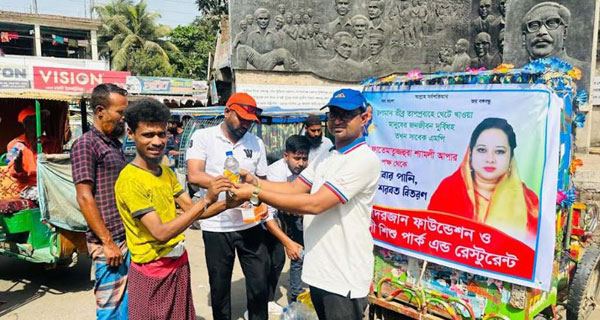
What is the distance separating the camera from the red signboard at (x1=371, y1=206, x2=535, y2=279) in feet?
8.68

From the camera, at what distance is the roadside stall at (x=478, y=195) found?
254 cm

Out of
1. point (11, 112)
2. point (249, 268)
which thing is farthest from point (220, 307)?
point (11, 112)

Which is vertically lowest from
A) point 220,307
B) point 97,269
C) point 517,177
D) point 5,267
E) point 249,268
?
point 5,267

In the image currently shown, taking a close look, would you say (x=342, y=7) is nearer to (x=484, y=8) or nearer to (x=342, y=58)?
(x=342, y=58)

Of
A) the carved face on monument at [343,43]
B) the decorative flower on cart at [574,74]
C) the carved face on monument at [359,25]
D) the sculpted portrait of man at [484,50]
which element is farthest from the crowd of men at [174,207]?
the sculpted portrait of man at [484,50]

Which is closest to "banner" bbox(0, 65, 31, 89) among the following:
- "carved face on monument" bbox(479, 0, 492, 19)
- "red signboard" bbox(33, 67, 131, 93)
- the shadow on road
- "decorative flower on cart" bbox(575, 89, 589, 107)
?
"red signboard" bbox(33, 67, 131, 93)

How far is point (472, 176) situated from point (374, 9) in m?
13.7

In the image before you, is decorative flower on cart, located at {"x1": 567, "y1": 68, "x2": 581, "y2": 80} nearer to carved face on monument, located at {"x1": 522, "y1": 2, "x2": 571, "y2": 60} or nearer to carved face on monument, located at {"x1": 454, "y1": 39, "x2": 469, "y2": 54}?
carved face on monument, located at {"x1": 522, "y1": 2, "x2": 571, "y2": 60}

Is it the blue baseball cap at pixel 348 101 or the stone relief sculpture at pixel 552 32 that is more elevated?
the stone relief sculpture at pixel 552 32

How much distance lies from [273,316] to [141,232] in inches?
88.8

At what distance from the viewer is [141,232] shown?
218cm

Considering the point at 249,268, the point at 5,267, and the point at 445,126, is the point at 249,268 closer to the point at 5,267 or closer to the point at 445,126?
the point at 445,126

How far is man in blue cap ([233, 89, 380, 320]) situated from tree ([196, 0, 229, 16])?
25.7m

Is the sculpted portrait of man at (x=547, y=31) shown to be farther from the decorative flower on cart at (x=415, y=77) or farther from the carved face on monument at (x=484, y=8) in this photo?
the decorative flower on cart at (x=415, y=77)
